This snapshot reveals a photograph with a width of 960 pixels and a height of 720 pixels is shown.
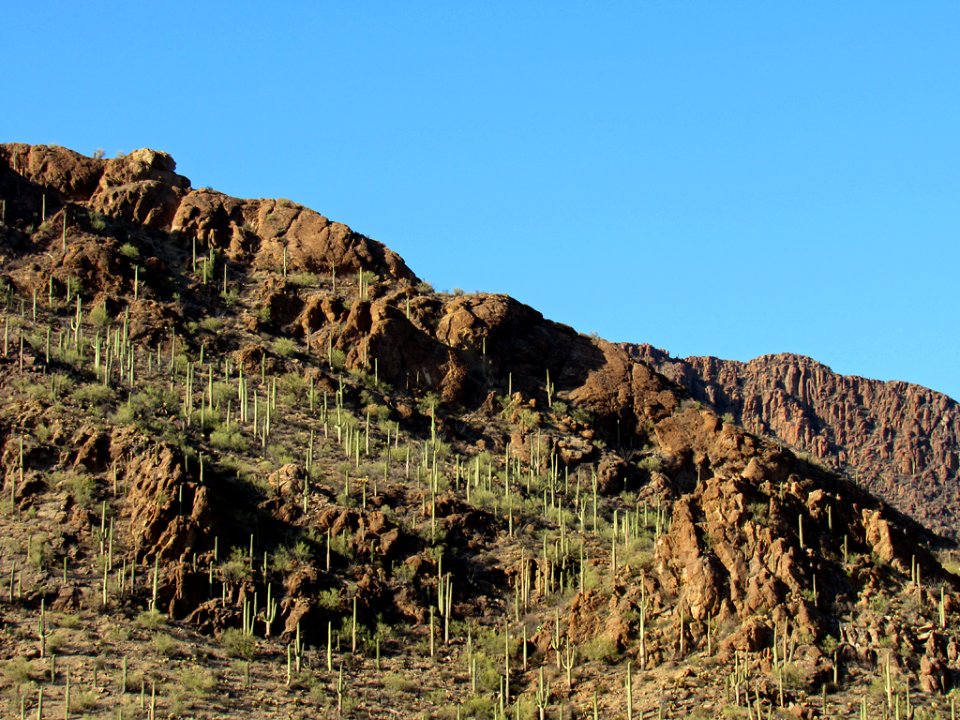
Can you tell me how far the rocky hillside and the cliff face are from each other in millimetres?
39832

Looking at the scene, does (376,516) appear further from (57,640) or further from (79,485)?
(57,640)

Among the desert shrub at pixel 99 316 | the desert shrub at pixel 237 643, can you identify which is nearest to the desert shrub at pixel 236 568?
the desert shrub at pixel 237 643

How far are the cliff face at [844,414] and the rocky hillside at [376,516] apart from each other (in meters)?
39.8

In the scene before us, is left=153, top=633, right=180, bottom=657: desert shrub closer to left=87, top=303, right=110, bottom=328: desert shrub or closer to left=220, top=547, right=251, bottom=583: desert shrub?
left=220, top=547, right=251, bottom=583: desert shrub

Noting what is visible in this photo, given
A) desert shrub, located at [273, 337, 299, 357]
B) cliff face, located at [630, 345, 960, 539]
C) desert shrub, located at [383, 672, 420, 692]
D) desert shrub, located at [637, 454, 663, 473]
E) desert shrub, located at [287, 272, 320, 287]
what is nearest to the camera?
desert shrub, located at [383, 672, 420, 692]

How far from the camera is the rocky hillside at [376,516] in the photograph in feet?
151

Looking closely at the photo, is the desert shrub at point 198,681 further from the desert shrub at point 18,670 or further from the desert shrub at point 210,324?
the desert shrub at point 210,324

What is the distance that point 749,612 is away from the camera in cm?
4744

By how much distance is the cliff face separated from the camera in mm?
104125

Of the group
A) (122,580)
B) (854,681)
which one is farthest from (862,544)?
(122,580)

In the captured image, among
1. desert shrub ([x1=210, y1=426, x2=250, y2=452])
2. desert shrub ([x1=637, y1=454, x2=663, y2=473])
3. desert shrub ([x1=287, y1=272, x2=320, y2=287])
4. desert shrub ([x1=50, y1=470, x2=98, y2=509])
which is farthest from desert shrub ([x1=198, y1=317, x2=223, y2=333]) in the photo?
desert shrub ([x1=637, y1=454, x2=663, y2=473])

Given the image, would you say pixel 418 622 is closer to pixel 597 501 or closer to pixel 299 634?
pixel 299 634

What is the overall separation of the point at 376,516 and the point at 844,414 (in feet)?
205

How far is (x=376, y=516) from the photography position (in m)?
54.1
